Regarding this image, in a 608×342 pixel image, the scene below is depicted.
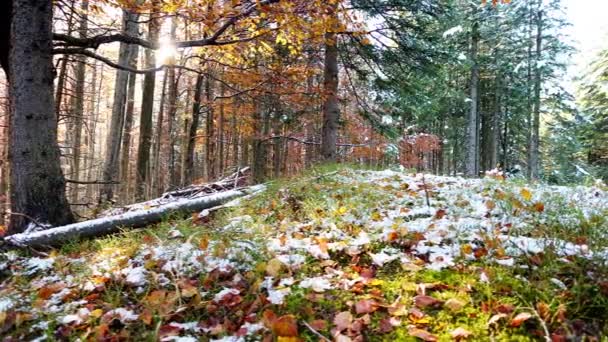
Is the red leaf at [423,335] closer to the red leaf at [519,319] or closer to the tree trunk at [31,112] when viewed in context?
the red leaf at [519,319]

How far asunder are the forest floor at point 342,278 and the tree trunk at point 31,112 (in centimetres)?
78

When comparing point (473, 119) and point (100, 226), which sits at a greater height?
point (473, 119)

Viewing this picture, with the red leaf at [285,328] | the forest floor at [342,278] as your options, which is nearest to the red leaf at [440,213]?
the forest floor at [342,278]

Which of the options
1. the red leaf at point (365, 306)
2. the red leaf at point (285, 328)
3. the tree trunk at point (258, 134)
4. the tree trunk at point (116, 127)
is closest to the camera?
the red leaf at point (285, 328)

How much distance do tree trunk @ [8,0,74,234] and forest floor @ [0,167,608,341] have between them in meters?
0.78

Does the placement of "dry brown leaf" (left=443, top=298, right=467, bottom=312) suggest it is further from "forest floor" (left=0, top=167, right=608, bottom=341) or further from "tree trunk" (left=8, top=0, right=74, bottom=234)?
"tree trunk" (left=8, top=0, right=74, bottom=234)

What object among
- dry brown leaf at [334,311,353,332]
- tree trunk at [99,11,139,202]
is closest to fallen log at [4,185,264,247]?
dry brown leaf at [334,311,353,332]

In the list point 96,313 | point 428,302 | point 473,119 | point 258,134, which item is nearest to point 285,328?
point 428,302

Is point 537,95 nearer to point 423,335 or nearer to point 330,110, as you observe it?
point 330,110

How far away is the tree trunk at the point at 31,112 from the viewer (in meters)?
4.05

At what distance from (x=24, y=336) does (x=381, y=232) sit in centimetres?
243

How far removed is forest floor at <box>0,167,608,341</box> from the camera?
1.88 m

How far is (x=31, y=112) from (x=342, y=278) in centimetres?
381

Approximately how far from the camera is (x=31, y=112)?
4.08 metres
